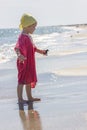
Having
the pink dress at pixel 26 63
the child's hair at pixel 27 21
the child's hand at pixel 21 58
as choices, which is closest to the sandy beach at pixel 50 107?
the pink dress at pixel 26 63

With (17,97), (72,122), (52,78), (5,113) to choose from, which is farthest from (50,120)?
(52,78)

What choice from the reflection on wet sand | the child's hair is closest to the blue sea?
the child's hair

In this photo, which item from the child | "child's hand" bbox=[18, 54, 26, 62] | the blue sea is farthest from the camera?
the blue sea

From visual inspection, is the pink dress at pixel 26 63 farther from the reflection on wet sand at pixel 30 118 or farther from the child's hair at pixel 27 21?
the reflection on wet sand at pixel 30 118

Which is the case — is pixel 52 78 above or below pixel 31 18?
below

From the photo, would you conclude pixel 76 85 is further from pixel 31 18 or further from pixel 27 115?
pixel 27 115

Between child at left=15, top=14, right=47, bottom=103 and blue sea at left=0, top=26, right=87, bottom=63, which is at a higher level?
child at left=15, top=14, right=47, bottom=103

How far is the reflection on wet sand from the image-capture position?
6.28 meters

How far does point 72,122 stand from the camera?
631 cm

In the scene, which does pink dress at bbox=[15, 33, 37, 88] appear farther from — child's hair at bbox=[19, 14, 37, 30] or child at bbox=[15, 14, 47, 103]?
child's hair at bbox=[19, 14, 37, 30]

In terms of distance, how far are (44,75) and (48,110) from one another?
438cm

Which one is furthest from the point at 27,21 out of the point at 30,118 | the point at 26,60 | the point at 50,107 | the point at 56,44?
the point at 56,44

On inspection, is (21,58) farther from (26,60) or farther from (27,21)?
(27,21)

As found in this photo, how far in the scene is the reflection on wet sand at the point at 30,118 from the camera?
628 cm
